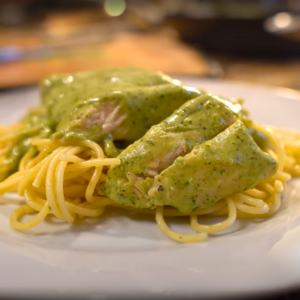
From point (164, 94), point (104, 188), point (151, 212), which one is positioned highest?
point (164, 94)

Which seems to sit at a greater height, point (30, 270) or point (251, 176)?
point (251, 176)

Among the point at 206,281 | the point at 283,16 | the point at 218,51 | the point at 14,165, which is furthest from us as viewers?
the point at 218,51

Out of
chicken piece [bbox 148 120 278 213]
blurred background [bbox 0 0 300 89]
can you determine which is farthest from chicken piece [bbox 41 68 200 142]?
blurred background [bbox 0 0 300 89]

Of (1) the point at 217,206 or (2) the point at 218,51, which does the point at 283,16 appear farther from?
(1) the point at 217,206

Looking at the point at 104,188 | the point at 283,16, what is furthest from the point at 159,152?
the point at 283,16

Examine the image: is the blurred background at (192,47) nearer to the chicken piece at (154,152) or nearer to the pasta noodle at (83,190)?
the pasta noodle at (83,190)

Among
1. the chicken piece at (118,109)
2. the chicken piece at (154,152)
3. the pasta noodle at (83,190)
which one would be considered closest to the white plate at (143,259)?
the pasta noodle at (83,190)

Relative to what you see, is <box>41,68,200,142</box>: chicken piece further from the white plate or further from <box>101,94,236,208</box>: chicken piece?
the white plate

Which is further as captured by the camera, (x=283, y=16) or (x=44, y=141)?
(x=283, y=16)
